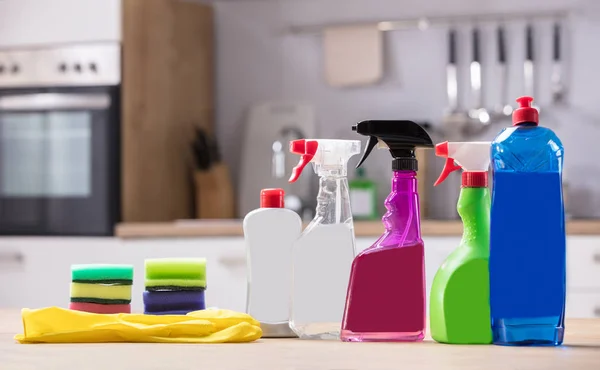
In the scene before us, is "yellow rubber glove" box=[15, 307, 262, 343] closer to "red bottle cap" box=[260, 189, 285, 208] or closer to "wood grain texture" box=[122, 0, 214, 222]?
"red bottle cap" box=[260, 189, 285, 208]

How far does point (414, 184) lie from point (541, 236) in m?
0.15

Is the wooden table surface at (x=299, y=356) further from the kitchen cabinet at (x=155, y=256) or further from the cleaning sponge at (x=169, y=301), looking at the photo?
the kitchen cabinet at (x=155, y=256)

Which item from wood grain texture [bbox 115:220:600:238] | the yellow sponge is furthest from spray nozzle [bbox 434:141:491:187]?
wood grain texture [bbox 115:220:600:238]

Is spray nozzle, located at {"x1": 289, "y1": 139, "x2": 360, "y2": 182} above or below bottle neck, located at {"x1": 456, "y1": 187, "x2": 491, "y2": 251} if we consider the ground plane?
above

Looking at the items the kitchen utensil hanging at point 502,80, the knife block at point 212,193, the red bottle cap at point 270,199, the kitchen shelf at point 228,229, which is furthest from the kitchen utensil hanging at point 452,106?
the red bottle cap at point 270,199

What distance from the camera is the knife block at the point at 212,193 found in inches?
139

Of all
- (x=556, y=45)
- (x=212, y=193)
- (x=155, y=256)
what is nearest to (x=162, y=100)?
(x=212, y=193)

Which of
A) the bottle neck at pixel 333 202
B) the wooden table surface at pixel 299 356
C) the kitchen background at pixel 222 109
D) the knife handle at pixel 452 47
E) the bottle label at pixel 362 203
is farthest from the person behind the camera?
the knife handle at pixel 452 47

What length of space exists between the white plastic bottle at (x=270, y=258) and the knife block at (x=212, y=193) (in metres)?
2.44

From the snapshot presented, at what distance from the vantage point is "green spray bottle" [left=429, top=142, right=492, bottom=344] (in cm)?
96

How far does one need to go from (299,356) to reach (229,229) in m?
2.11

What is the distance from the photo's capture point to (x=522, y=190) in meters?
0.93

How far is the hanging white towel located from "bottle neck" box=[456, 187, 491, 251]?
101 inches

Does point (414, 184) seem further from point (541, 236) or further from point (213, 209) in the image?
point (213, 209)
